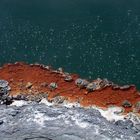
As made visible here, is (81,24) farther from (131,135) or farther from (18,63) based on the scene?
(131,135)

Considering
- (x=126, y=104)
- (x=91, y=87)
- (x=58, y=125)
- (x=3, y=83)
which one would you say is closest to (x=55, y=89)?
(x=91, y=87)

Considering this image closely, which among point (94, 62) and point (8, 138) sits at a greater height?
point (94, 62)

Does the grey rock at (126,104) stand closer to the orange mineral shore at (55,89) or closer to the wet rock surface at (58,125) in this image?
the orange mineral shore at (55,89)

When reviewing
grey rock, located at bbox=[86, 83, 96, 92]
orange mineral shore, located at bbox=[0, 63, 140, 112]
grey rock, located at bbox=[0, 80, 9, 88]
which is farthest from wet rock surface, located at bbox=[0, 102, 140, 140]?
grey rock, located at bbox=[0, 80, 9, 88]

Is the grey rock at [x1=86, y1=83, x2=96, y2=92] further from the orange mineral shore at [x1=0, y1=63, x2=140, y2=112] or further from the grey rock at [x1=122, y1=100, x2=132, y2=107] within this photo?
the grey rock at [x1=122, y1=100, x2=132, y2=107]

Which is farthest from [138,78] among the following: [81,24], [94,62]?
[81,24]

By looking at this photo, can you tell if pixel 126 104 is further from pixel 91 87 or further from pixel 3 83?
pixel 3 83
